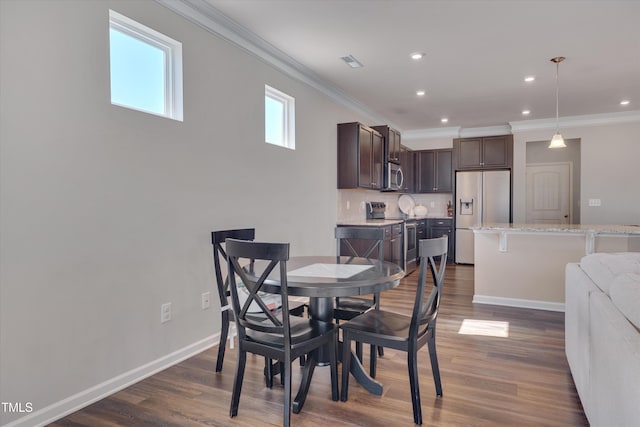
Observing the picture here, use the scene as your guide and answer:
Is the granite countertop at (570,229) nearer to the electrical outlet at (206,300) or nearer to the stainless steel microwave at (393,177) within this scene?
the stainless steel microwave at (393,177)

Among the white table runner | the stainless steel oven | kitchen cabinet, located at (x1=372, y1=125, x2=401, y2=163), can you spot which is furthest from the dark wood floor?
kitchen cabinet, located at (x1=372, y1=125, x2=401, y2=163)

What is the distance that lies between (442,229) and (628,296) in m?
6.10

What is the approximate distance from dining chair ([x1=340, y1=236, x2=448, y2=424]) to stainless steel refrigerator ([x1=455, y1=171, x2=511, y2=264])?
17.0ft

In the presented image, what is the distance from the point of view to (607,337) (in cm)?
142

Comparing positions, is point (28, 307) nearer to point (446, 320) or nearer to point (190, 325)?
point (190, 325)

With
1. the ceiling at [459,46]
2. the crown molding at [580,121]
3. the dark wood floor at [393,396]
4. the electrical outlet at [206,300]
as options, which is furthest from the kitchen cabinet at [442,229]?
the electrical outlet at [206,300]

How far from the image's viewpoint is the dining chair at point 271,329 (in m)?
1.84

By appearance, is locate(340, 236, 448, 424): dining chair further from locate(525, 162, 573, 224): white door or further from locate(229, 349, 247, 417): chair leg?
locate(525, 162, 573, 224): white door

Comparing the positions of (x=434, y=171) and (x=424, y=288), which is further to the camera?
(x=434, y=171)

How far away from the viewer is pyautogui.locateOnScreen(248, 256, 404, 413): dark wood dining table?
73.7 inches

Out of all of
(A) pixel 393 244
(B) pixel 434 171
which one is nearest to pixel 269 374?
(A) pixel 393 244

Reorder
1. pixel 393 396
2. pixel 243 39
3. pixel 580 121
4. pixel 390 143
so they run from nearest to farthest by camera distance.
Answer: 1. pixel 393 396
2. pixel 243 39
3. pixel 390 143
4. pixel 580 121

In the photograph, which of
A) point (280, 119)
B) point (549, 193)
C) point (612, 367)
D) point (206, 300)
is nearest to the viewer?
point (612, 367)

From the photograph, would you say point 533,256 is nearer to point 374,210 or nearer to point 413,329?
point 374,210
